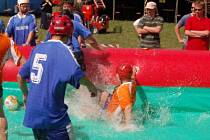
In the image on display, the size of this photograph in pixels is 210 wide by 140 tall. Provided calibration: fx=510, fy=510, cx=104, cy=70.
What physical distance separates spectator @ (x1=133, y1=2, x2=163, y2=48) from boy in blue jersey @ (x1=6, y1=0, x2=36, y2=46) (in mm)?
1695

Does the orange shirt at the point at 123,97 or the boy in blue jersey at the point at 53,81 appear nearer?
the boy in blue jersey at the point at 53,81

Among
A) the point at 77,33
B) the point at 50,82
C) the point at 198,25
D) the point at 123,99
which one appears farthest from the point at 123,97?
the point at 50,82

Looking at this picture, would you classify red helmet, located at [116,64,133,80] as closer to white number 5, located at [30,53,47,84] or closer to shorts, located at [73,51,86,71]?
shorts, located at [73,51,86,71]

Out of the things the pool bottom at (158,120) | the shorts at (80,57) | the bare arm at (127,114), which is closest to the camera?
the pool bottom at (158,120)

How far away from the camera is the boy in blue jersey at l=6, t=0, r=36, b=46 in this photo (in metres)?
8.09

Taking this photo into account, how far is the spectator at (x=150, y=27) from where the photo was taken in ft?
25.9

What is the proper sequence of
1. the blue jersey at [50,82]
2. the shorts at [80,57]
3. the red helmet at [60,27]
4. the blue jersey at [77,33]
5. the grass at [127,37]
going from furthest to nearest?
the grass at [127,37]
the shorts at [80,57]
the blue jersey at [77,33]
the red helmet at [60,27]
the blue jersey at [50,82]

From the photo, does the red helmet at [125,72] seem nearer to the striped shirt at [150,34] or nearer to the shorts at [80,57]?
the shorts at [80,57]

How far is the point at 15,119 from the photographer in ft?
22.9

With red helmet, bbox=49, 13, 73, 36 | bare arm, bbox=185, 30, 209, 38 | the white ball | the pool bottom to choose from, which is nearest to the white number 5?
red helmet, bbox=49, 13, 73, 36

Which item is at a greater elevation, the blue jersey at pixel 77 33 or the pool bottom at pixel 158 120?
the blue jersey at pixel 77 33

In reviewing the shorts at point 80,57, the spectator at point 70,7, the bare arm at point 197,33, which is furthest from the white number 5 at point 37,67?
the bare arm at point 197,33

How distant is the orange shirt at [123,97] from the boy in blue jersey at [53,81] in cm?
266

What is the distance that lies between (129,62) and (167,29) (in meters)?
9.50
